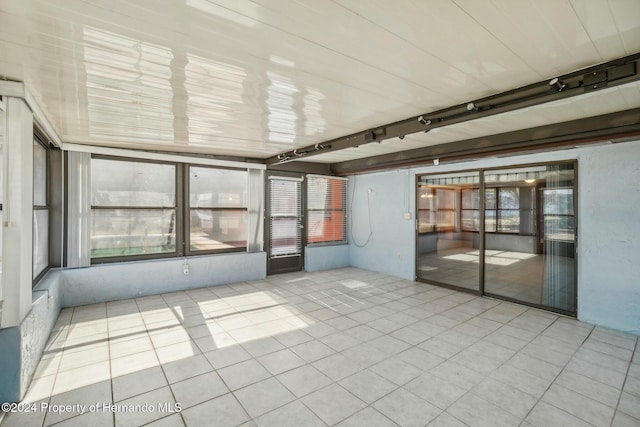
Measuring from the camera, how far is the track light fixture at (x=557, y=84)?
6.81 ft

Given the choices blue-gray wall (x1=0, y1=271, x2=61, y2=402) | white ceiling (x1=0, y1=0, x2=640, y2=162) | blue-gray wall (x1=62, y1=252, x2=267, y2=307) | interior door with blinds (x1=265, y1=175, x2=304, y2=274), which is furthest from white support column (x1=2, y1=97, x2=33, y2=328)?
interior door with blinds (x1=265, y1=175, x2=304, y2=274)

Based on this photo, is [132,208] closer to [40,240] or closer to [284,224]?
[40,240]

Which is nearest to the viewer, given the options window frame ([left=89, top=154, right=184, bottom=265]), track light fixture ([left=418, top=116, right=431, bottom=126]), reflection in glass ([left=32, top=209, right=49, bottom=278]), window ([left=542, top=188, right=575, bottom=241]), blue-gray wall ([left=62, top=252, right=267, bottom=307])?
track light fixture ([left=418, top=116, right=431, bottom=126])

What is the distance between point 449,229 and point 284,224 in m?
5.89

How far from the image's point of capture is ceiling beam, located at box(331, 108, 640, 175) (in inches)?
116

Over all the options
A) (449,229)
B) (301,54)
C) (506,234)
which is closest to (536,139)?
(301,54)

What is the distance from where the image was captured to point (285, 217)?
6512mm

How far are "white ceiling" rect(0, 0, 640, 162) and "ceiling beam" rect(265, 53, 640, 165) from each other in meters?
0.07

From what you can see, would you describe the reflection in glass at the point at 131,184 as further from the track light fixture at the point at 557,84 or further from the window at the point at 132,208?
the track light fixture at the point at 557,84

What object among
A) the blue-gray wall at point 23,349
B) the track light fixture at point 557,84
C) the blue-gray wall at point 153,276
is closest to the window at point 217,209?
the blue-gray wall at point 153,276

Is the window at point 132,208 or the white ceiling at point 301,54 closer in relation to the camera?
the white ceiling at point 301,54

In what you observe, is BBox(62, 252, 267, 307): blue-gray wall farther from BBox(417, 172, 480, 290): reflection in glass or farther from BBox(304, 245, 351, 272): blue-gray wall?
BBox(417, 172, 480, 290): reflection in glass

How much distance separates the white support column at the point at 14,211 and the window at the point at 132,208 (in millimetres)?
2472

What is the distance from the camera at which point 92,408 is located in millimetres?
2176
